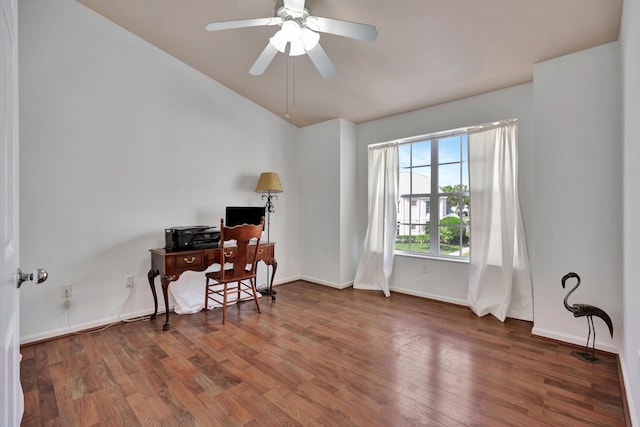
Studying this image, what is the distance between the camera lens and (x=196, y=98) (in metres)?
3.65

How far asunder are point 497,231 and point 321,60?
256cm

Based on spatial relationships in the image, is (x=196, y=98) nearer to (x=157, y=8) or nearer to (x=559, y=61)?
(x=157, y=8)

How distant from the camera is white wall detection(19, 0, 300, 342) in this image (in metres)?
2.62

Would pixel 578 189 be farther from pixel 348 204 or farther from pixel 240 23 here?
pixel 240 23

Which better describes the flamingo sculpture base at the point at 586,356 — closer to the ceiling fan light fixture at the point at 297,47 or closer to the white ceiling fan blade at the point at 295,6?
the ceiling fan light fixture at the point at 297,47

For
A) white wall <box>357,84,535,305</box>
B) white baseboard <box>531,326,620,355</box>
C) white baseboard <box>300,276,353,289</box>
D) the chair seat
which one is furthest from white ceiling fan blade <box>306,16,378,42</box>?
white baseboard <box>300,276,353,289</box>

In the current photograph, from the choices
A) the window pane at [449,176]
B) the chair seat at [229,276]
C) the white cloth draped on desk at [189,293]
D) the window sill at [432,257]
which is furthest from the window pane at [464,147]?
the white cloth draped on desk at [189,293]

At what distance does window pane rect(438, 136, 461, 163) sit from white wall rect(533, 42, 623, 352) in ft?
3.39

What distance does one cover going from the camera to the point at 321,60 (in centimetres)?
239

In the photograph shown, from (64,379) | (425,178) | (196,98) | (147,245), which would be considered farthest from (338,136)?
(64,379)

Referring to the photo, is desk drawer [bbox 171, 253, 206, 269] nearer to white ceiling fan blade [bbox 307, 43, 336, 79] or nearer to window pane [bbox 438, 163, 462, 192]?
white ceiling fan blade [bbox 307, 43, 336, 79]

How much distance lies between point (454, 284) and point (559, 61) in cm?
249

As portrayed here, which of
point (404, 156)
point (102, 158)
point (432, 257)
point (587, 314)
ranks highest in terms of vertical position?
point (404, 156)

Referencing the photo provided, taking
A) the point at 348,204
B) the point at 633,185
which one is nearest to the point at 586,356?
the point at 633,185
